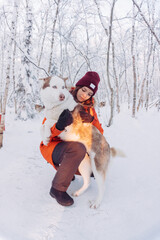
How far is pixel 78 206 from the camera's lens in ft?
6.21

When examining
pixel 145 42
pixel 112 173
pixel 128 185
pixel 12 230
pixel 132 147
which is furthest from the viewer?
pixel 145 42

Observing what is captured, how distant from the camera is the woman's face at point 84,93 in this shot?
2.23 m

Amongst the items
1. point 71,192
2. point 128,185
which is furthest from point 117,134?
point 71,192

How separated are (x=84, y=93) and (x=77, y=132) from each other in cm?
55

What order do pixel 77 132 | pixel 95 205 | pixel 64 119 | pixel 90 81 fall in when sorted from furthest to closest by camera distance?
pixel 90 81, pixel 77 132, pixel 95 205, pixel 64 119

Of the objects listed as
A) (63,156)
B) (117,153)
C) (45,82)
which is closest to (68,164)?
(63,156)

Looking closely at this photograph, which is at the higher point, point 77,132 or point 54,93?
point 54,93

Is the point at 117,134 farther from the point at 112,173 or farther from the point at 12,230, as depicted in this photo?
the point at 12,230

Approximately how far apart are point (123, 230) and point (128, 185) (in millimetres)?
858

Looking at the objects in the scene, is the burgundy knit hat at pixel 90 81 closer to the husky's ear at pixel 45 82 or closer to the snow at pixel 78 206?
the husky's ear at pixel 45 82

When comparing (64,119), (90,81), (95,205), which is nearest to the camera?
(64,119)

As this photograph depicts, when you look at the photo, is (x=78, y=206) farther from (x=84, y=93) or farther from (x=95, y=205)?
(x=84, y=93)

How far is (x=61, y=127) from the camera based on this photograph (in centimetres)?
178

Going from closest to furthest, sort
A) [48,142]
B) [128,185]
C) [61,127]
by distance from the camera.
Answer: [61,127]
[48,142]
[128,185]
